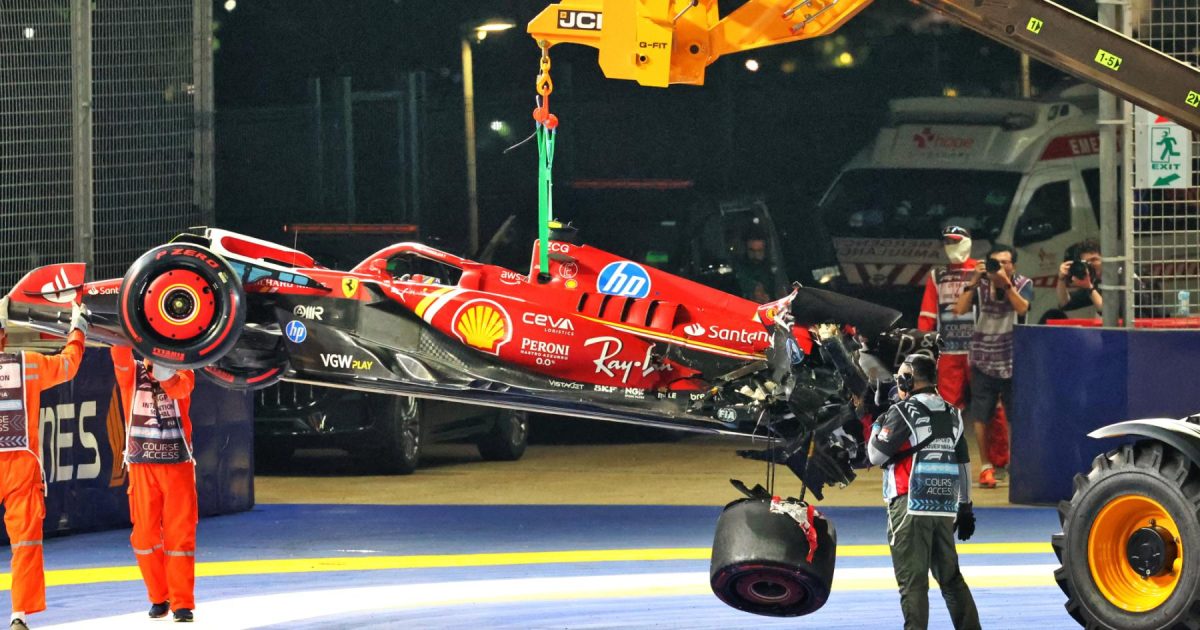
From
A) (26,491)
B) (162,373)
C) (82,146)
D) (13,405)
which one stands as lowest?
(26,491)

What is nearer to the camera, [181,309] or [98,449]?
[181,309]

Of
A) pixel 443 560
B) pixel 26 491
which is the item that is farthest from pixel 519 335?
pixel 443 560

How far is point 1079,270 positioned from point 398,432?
253 inches

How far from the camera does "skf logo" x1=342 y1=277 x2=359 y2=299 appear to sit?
33.8ft

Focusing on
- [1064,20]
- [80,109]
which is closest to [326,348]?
[1064,20]

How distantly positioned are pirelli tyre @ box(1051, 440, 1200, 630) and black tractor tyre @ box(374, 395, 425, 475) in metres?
7.83

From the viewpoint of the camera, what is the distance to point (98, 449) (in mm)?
13930

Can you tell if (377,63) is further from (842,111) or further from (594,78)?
(842,111)

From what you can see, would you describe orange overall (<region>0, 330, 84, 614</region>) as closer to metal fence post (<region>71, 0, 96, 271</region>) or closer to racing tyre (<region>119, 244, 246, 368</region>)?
racing tyre (<region>119, 244, 246, 368</region>)

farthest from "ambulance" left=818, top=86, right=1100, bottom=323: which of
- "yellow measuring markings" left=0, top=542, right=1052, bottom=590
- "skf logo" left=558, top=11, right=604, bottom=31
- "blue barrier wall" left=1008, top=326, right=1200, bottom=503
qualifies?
"skf logo" left=558, top=11, right=604, bottom=31

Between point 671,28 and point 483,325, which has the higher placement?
point 671,28

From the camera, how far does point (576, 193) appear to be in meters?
19.3

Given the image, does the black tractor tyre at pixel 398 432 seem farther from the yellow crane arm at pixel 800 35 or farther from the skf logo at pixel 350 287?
the yellow crane arm at pixel 800 35

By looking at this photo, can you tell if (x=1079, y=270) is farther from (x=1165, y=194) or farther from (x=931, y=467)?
(x=931, y=467)
